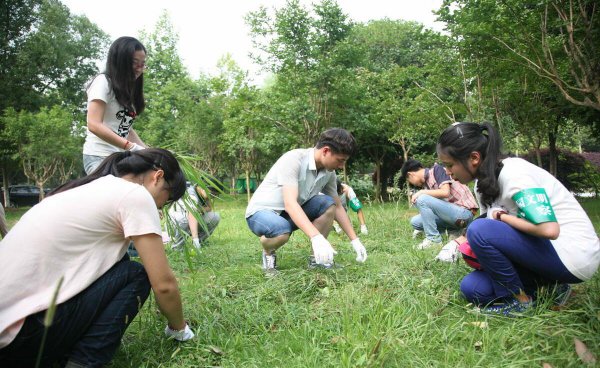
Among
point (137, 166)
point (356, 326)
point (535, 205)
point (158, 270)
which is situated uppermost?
point (137, 166)

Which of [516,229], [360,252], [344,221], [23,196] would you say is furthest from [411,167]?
[23,196]

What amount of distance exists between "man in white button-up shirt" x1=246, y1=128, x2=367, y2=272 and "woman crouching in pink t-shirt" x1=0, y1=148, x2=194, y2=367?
132 centimetres

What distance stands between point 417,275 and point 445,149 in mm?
937

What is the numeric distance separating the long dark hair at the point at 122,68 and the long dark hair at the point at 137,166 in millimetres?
1008

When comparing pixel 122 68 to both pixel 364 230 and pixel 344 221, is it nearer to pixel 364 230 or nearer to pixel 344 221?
pixel 344 221

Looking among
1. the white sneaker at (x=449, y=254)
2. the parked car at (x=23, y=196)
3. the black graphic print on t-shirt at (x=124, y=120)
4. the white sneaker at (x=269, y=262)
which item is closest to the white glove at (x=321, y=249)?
the white sneaker at (x=269, y=262)

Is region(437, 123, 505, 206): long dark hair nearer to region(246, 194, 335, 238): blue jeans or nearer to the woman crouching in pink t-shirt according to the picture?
region(246, 194, 335, 238): blue jeans

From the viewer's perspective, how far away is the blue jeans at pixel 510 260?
2.07 m

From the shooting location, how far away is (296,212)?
3.00 m

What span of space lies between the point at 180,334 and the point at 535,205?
166 centimetres

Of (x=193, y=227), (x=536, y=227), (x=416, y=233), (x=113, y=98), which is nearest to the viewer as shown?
(x=536, y=227)

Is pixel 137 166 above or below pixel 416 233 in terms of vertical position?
above

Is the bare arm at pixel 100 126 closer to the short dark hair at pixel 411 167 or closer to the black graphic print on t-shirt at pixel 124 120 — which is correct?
the black graphic print on t-shirt at pixel 124 120

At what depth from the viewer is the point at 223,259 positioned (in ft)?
13.1
